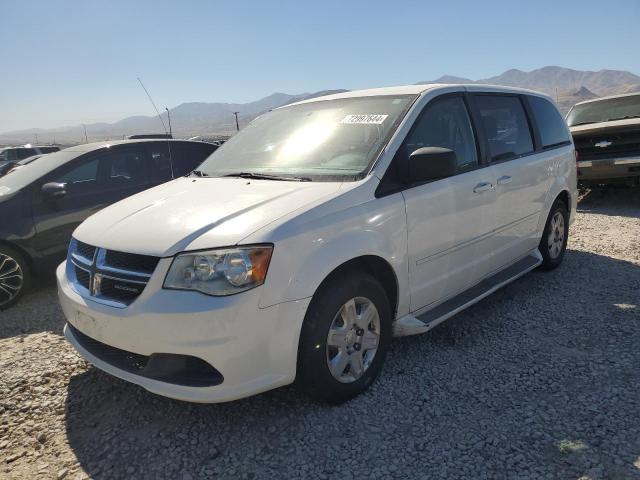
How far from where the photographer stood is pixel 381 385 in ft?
10.1

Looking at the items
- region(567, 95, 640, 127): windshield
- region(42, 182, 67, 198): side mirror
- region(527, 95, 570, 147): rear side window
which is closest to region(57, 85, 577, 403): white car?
region(527, 95, 570, 147): rear side window

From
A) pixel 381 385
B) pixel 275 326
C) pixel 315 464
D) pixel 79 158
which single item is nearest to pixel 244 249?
pixel 275 326

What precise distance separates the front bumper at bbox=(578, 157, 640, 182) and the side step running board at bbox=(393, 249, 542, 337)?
14.5 feet

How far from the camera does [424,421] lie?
→ 272 centimetres

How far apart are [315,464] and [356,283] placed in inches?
37.3

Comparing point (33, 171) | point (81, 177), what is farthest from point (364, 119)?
point (33, 171)

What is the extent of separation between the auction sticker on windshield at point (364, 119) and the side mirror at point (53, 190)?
11.3ft

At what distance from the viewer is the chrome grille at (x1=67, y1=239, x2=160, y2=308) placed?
247cm

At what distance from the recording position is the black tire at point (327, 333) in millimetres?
2576

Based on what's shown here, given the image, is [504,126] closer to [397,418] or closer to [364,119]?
[364,119]

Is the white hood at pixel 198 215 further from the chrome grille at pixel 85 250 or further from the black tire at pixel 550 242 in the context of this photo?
the black tire at pixel 550 242

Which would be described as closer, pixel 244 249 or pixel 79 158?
pixel 244 249

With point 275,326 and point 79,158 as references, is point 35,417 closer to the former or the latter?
point 275,326

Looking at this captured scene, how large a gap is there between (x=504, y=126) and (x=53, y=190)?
4541mm
